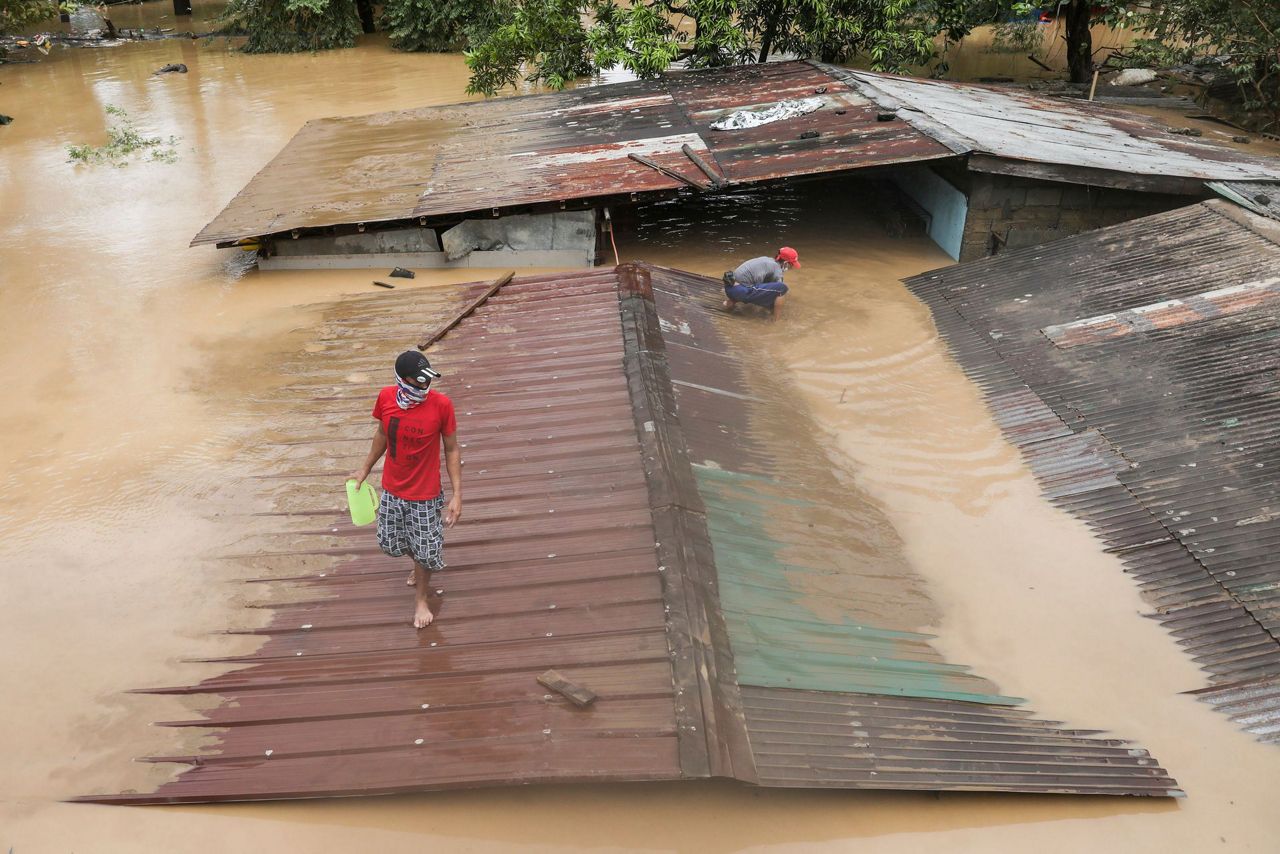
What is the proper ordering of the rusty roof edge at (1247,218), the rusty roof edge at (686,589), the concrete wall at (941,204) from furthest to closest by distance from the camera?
the concrete wall at (941,204), the rusty roof edge at (1247,218), the rusty roof edge at (686,589)

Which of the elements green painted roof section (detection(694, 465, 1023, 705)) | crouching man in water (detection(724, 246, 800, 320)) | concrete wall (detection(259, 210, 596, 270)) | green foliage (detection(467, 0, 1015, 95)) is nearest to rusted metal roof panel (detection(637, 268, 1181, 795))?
green painted roof section (detection(694, 465, 1023, 705))

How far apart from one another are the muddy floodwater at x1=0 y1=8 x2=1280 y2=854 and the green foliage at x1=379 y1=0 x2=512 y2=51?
1271 centimetres

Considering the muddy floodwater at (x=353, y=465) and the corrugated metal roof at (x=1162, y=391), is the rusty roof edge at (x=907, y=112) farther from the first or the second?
the muddy floodwater at (x=353, y=465)

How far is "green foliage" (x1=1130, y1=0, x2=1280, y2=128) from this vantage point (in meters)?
16.0

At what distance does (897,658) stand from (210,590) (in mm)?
4749

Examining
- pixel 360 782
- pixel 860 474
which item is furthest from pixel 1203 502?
pixel 360 782

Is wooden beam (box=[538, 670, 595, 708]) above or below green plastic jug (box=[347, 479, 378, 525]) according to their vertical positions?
below

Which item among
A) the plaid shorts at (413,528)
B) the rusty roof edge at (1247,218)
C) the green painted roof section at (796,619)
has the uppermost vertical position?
the rusty roof edge at (1247,218)

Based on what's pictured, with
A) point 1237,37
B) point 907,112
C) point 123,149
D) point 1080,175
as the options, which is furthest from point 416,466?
point 1237,37

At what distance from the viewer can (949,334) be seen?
35.0 ft

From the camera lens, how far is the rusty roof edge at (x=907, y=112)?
456 inches

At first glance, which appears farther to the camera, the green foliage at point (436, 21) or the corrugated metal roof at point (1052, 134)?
the green foliage at point (436, 21)

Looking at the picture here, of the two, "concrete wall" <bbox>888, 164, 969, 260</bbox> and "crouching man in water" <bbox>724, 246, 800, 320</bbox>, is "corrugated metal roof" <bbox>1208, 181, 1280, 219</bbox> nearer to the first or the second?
"concrete wall" <bbox>888, 164, 969, 260</bbox>

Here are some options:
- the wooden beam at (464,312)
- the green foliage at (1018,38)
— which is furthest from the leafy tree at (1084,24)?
the wooden beam at (464,312)
